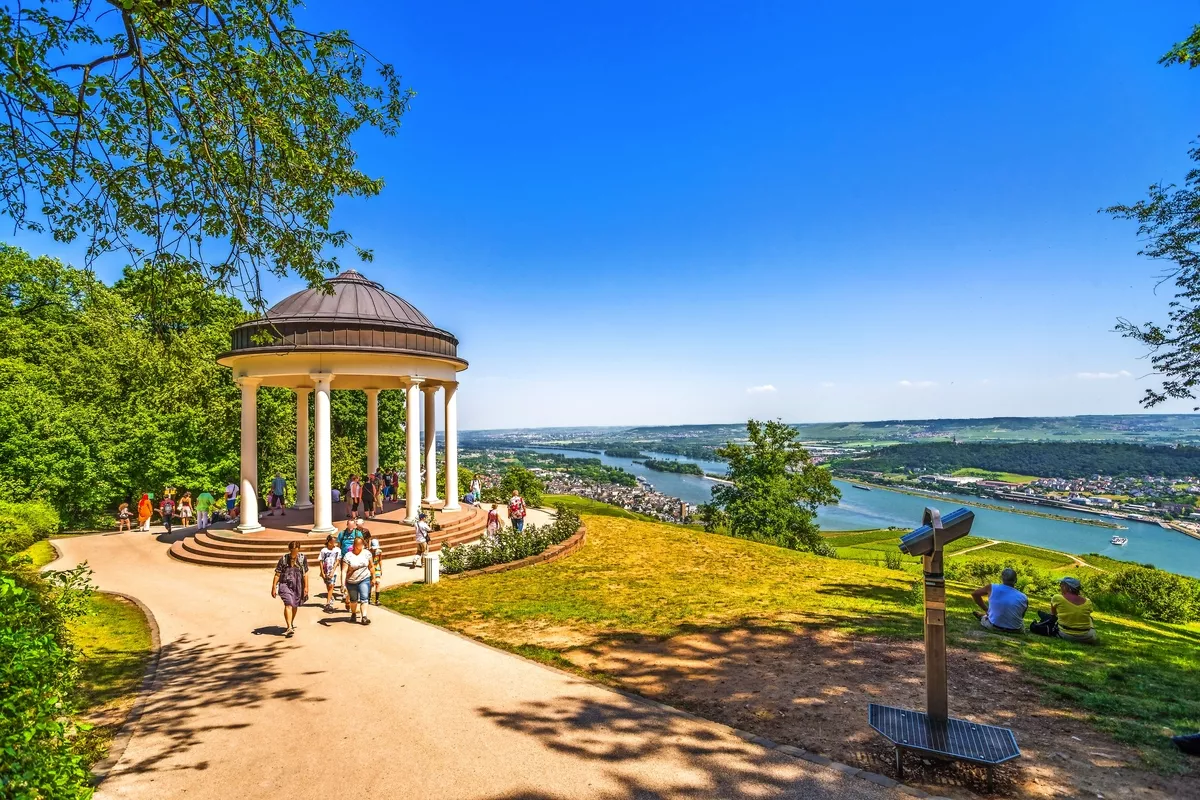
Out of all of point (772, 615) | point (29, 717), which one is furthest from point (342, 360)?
point (772, 615)

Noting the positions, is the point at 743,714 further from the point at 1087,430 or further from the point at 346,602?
the point at 1087,430

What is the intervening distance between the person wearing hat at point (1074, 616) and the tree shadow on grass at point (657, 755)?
18.9 ft

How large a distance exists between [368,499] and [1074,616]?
17938 mm

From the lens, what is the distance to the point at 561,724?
5609 millimetres

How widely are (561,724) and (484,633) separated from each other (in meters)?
3.65

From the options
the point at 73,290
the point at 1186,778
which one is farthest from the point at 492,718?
the point at 73,290

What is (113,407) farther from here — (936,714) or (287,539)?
(936,714)

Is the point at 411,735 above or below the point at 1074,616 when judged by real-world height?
below

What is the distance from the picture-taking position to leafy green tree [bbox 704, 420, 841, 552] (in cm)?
2939

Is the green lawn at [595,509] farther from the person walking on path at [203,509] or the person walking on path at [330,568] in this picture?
the person walking on path at [330,568]

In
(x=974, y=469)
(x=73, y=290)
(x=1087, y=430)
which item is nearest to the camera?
(x=73, y=290)

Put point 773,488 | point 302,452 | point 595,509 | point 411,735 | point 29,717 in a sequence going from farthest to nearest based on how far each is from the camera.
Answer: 1. point 595,509
2. point 773,488
3. point 302,452
4. point 411,735
5. point 29,717

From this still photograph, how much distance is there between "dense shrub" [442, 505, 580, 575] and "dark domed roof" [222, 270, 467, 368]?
232 inches

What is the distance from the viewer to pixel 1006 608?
8180mm
